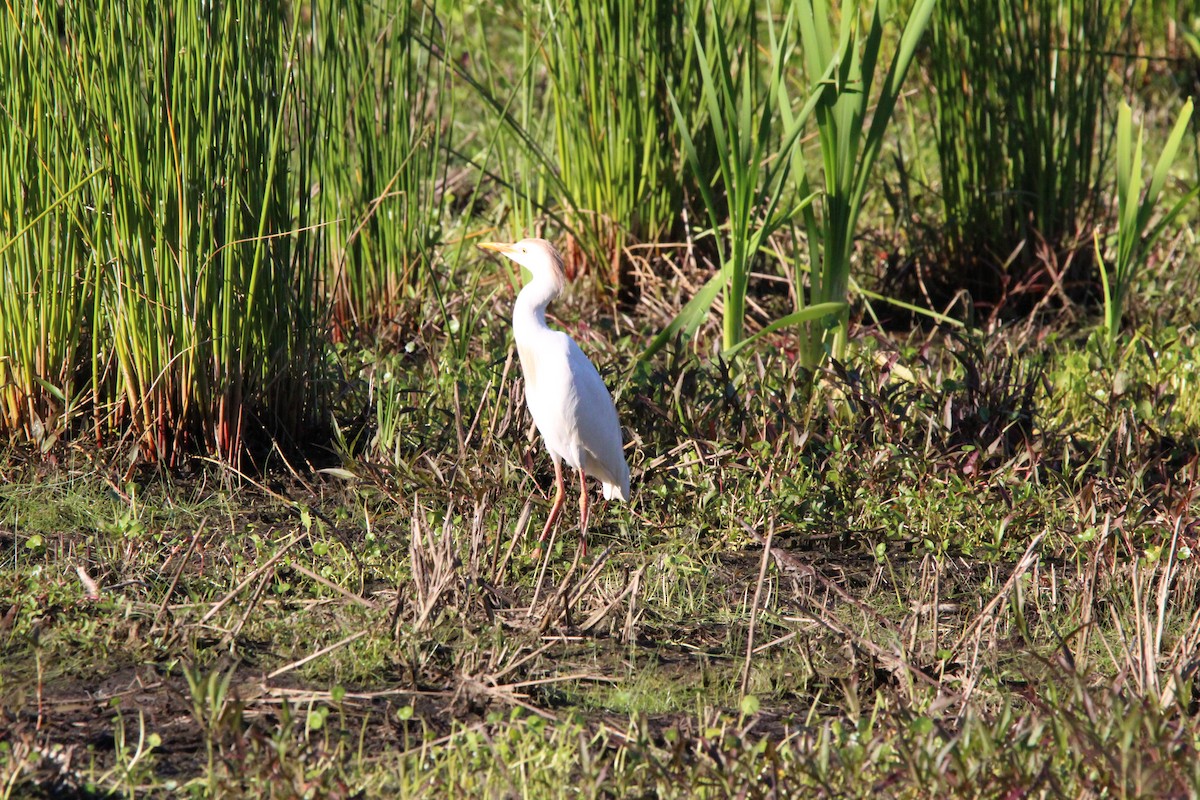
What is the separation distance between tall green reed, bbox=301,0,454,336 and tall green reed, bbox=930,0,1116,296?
158 cm

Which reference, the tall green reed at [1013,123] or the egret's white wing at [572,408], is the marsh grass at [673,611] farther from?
the tall green reed at [1013,123]

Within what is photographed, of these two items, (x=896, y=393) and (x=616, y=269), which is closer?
(x=896, y=393)

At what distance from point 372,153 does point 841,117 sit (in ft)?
4.26

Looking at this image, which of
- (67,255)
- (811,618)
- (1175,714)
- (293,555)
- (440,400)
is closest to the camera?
(1175,714)

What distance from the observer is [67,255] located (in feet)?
9.40

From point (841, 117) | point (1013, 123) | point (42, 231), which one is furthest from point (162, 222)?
point (1013, 123)

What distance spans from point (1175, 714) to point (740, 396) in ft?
4.48

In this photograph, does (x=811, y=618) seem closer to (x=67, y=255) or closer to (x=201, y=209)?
(x=201, y=209)

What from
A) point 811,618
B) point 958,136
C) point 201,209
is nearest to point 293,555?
point 201,209

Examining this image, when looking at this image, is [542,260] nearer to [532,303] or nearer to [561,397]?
[532,303]

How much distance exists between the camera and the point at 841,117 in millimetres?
3270

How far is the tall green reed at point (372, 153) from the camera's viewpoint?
11.5ft

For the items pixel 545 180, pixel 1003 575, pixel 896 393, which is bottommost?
pixel 1003 575

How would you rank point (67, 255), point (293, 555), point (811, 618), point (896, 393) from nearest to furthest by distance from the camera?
point (811, 618)
point (293, 555)
point (67, 255)
point (896, 393)
